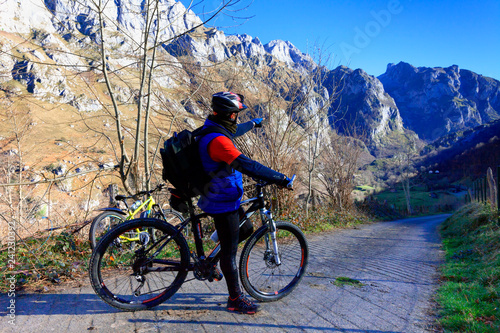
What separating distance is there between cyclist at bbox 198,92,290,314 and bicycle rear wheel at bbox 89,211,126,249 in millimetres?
2967

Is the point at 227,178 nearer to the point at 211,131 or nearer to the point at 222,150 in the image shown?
the point at 222,150

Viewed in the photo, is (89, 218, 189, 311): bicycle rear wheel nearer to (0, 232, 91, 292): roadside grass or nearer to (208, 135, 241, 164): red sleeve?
(208, 135, 241, 164): red sleeve

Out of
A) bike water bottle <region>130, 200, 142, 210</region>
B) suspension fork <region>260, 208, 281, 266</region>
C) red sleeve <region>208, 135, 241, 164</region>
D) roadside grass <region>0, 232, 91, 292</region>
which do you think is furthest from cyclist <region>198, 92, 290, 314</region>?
bike water bottle <region>130, 200, 142, 210</region>

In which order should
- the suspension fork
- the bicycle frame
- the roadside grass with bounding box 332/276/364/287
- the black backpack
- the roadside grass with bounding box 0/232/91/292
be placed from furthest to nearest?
the roadside grass with bounding box 332/276/364/287, the roadside grass with bounding box 0/232/91/292, the suspension fork, the bicycle frame, the black backpack

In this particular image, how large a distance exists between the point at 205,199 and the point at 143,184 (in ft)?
12.0

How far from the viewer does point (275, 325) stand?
2.73 m

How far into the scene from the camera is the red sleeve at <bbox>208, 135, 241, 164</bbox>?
260cm

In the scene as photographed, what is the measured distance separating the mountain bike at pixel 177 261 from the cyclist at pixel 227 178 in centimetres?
20

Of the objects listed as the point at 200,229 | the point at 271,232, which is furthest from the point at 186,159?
the point at 271,232

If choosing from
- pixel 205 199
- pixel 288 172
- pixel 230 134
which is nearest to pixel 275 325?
pixel 205 199

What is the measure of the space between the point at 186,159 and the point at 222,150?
379 mm

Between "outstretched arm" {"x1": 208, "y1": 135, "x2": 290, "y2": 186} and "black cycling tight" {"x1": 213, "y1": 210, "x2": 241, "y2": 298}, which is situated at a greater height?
"outstretched arm" {"x1": 208, "y1": 135, "x2": 290, "y2": 186}

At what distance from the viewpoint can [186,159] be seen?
108 inches

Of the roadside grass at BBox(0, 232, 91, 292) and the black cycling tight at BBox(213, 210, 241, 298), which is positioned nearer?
the black cycling tight at BBox(213, 210, 241, 298)
